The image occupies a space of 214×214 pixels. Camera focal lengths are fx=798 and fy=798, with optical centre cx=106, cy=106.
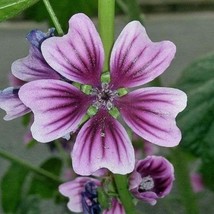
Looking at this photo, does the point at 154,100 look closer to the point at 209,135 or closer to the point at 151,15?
the point at 209,135

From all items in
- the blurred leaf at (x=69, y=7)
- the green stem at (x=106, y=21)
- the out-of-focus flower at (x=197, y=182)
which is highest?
the green stem at (x=106, y=21)

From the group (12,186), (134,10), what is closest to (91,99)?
(134,10)

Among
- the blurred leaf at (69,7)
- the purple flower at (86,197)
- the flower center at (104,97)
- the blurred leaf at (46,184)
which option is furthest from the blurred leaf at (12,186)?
the flower center at (104,97)

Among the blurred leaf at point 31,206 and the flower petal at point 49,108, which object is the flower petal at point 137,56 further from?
the blurred leaf at point 31,206

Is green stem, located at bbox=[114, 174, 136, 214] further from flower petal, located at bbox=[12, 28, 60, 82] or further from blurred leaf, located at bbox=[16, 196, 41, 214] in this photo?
A: blurred leaf, located at bbox=[16, 196, 41, 214]

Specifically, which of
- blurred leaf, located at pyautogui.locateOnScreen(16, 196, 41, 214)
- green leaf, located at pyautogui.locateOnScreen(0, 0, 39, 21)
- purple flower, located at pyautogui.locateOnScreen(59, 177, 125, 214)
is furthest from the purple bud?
blurred leaf, located at pyautogui.locateOnScreen(16, 196, 41, 214)

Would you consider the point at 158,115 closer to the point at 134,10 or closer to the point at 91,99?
the point at 91,99

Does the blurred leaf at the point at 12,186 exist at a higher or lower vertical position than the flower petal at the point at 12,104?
lower
